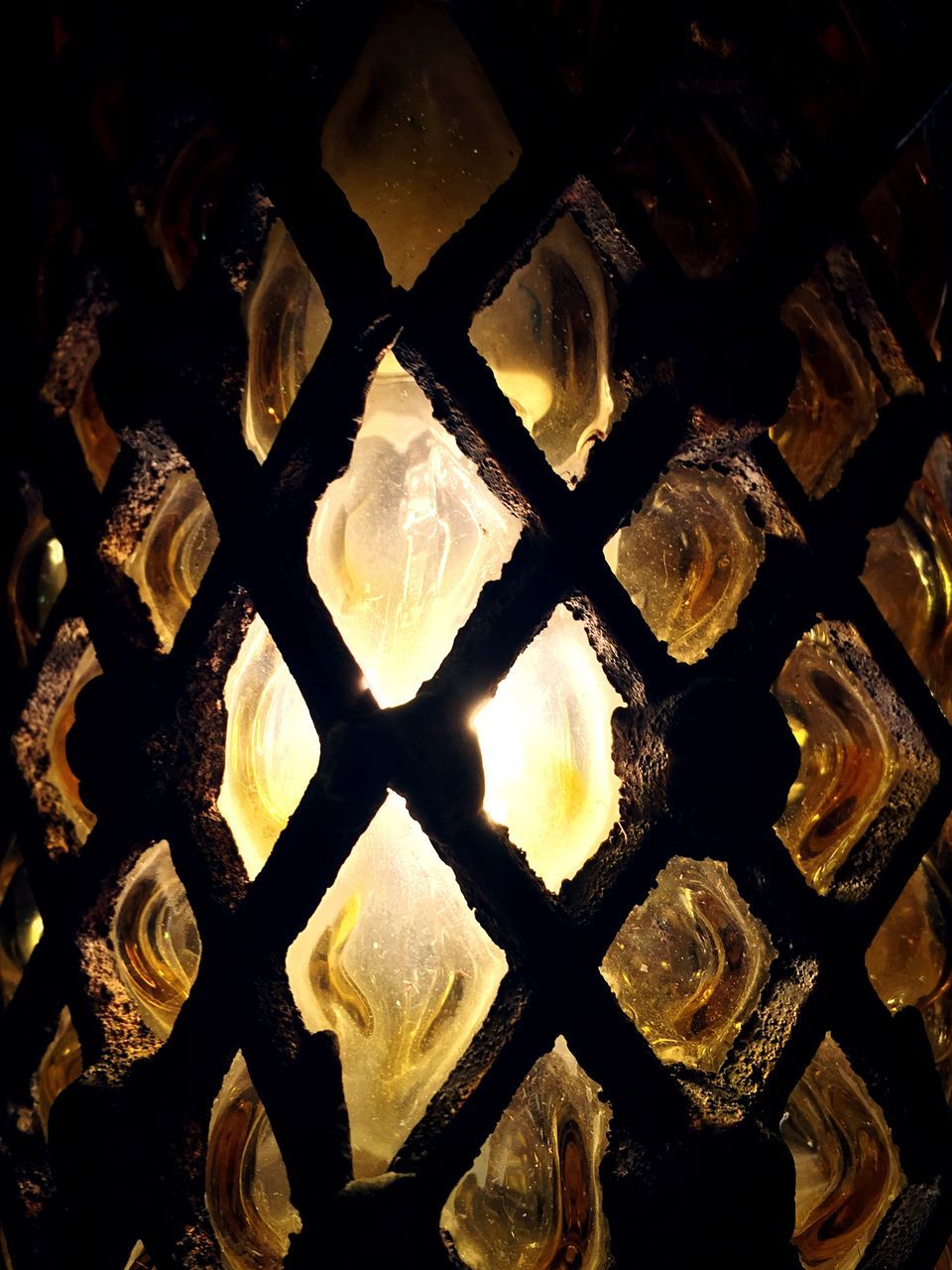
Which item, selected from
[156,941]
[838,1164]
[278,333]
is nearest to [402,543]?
[278,333]

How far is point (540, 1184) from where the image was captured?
39 centimetres

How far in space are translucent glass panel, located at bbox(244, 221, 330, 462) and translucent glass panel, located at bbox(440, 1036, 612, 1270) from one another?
274 millimetres

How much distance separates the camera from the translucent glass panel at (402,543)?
1.22ft

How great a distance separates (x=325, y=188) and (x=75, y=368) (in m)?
0.16

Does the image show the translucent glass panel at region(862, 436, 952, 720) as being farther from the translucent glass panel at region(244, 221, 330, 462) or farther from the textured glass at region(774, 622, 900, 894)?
the translucent glass panel at region(244, 221, 330, 462)

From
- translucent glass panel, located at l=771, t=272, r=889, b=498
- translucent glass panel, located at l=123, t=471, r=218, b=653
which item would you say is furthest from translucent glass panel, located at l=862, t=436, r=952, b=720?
translucent glass panel, located at l=123, t=471, r=218, b=653

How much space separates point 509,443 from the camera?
1.05 ft

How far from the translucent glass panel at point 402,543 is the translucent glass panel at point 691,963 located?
131 mm

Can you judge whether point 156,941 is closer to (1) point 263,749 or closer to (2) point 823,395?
(1) point 263,749

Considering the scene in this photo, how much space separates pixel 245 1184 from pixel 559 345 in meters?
0.36

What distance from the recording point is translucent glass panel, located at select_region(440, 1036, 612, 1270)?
0.37m

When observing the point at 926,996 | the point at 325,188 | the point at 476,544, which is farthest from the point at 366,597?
the point at 926,996

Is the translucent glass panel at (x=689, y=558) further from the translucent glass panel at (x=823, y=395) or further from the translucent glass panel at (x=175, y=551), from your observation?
the translucent glass panel at (x=175, y=551)

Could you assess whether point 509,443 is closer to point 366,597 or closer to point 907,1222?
point 366,597
